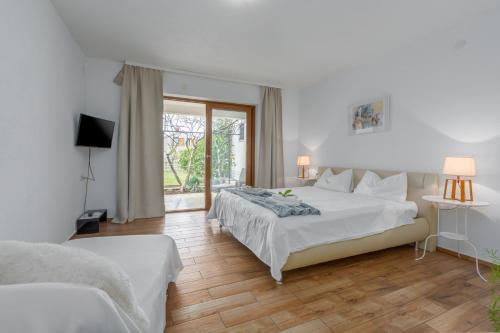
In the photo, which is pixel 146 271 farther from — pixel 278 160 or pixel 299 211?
pixel 278 160

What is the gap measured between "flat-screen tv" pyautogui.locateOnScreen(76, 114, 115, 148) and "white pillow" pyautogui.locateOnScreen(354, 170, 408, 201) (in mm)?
3880

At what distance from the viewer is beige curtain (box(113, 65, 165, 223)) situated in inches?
153

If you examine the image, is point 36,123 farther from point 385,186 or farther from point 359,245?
point 385,186

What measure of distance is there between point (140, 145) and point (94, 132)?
29.4 inches

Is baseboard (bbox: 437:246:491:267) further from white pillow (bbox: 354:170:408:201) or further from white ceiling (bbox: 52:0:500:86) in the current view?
white ceiling (bbox: 52:0:500:86)

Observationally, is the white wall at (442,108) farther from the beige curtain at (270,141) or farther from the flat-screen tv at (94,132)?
the flat-screen tv at (94,132)

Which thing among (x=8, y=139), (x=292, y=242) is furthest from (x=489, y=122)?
(x=8, y=139)

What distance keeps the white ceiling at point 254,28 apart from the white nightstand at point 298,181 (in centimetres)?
214

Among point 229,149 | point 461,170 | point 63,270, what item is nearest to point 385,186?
point 461,170

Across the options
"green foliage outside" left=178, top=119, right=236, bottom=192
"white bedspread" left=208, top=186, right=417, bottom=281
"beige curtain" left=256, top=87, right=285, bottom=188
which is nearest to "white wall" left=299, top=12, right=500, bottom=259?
"white bedspread" left=208, top=186, right=417, bottom=281

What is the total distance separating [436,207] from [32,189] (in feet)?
13.9

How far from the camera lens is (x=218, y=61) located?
378cm

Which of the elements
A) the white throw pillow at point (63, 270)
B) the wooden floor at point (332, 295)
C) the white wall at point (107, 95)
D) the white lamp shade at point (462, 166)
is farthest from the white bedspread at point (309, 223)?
the white wall at point (107, 95)

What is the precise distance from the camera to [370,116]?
12.1ft
